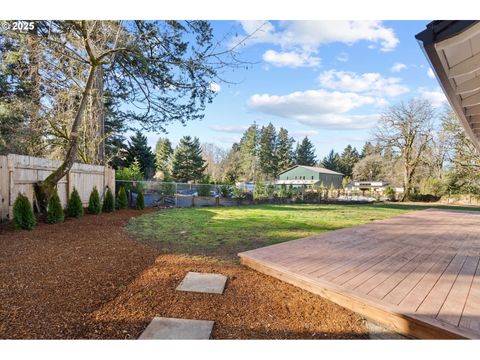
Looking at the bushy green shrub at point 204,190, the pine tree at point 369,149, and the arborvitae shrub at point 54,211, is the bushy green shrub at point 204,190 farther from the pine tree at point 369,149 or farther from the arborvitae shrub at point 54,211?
the pine tree at point 369,149

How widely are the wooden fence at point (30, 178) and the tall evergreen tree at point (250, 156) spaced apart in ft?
90.1

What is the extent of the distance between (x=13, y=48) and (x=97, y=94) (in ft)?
7.27

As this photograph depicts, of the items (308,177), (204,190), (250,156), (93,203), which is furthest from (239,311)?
(250,156)

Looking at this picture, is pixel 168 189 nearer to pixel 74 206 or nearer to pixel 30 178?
pixel 74 206

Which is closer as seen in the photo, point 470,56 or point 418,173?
point 470,56

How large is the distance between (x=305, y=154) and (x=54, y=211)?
37.5 meters

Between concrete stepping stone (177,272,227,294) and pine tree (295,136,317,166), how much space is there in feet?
125

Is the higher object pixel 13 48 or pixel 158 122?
pixel 13 48

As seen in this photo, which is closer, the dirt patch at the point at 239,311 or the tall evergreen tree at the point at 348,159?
the dirt patch at the point at 239,311

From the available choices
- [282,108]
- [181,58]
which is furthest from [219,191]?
[181,58]

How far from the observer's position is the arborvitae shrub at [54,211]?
4.81 metres

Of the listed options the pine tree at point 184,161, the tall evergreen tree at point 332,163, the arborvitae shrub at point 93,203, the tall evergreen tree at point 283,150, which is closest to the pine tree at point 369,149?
the tall evergreen tree at point 332,163

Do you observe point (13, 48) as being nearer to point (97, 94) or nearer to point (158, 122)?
point (97, 94)

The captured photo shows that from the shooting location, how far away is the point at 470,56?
2.13m
